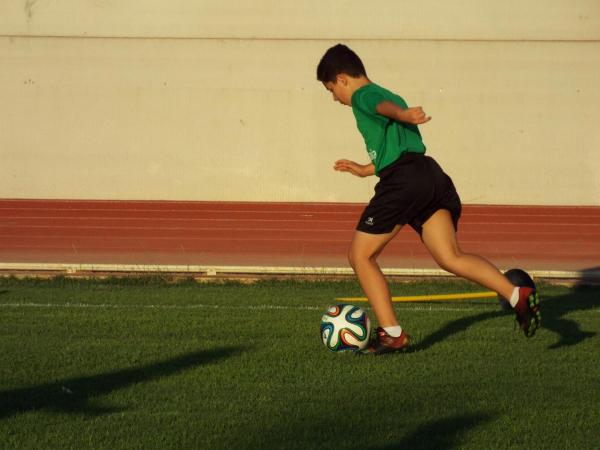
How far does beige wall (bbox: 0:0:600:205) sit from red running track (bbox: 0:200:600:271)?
0.75 meters

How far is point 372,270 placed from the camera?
20.9ft

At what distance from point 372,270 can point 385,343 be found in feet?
1.36

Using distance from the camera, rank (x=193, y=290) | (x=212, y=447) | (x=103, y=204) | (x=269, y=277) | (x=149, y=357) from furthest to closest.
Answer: (x=103, y=204) < (x=269, y=277) < (x=193, y=290) < (x=149, y=357) < (x=212, y=447)

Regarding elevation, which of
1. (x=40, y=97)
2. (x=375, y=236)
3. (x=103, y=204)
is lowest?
(x=103, y=204)

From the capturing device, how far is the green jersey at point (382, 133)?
6.12 meters

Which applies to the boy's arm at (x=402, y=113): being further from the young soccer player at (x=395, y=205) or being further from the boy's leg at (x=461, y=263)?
the boy's leg at (x=461, y=263)

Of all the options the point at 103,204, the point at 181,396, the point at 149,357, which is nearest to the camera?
the point at 181,396

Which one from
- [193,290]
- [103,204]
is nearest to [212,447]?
[193,290]

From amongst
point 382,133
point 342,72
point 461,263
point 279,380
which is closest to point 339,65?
point 342,72

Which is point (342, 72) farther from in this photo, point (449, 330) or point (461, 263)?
point (449, 330)

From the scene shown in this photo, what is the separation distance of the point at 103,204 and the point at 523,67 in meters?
8.47

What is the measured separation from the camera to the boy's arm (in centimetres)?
565

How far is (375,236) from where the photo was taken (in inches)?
248

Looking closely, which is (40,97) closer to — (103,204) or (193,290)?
(103,204)
